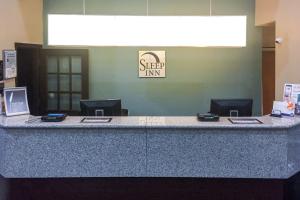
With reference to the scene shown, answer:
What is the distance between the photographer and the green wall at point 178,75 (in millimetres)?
7340

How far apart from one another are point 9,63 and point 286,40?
3795 millimetres

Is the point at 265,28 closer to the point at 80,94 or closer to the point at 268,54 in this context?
the point at 268,54

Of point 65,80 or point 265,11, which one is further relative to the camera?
point 65,80

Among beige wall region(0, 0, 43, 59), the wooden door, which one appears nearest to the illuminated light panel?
beige wall region(0, 0, 43, 59)

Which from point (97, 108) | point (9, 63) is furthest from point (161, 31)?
point (9, 63)

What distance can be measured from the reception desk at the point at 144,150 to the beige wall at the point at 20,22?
216 centimetres

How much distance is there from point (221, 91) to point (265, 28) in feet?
4.57

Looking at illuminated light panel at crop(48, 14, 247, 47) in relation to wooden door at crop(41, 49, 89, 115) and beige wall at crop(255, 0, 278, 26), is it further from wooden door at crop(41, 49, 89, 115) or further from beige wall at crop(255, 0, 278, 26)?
wooden door at crop(41, 49, 89, 115)

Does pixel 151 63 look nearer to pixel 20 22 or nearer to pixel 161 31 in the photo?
pixel 20 22

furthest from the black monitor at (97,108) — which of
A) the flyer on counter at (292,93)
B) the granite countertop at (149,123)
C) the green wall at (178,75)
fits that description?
the green wall at (178,75)
